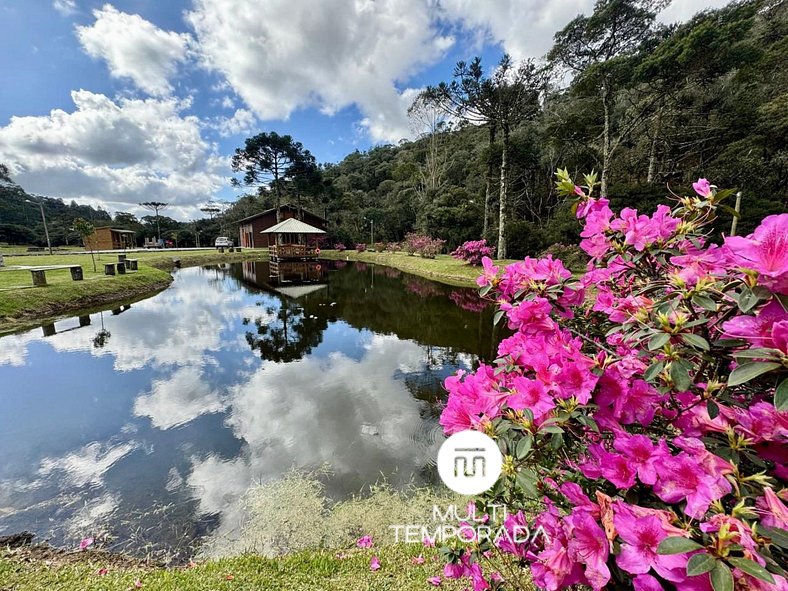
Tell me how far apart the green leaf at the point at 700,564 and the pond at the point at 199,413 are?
2943 millimetres

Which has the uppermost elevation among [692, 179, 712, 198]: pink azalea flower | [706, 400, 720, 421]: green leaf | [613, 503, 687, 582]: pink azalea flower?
[692, 179, 712, 198]: pink azalea flower

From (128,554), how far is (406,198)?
99.5 ft

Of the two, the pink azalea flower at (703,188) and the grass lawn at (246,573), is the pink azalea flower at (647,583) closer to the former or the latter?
the pink azalea flower at (703,188)

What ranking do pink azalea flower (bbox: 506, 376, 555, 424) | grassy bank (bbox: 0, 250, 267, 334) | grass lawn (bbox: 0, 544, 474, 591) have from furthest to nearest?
grassy bank (bbox: 0, 250, 267, 334), grass lawn (bbox: 0, 544, 474, 591), pink azalea flower (bbox: 506, 376, 555, 424)

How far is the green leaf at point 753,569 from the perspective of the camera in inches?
17.4

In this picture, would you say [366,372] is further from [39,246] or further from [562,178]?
[39,246]

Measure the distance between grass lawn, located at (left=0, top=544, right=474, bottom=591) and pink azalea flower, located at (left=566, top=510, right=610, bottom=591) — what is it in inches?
61.0

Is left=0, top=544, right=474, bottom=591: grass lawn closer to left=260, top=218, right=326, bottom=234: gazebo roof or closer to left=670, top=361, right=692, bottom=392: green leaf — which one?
left=670, top=361, right=692, bottom=392: green leaf

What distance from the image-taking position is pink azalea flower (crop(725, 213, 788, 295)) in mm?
549

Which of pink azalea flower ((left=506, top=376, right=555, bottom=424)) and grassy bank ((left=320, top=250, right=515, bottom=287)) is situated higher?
pink azalea flower ((left=506, top=376, right=555, bottom=424))

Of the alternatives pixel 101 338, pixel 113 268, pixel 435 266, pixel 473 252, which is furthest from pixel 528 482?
pixel 113 268

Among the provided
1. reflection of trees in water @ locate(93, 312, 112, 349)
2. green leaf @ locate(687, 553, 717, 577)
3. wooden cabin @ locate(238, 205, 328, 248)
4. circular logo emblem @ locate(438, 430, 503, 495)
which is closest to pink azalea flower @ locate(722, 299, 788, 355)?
green leaf @ locate(687, 553, 717, 577)

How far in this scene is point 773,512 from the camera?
0.52m

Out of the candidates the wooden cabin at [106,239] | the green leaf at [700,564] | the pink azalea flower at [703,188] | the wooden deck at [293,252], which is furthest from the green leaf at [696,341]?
the wooden cabin at [106,239]
